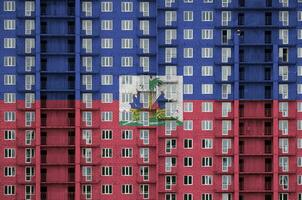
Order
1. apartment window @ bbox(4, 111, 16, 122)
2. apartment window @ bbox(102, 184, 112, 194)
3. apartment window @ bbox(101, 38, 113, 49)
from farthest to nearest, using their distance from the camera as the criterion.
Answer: apartment window @ bbox(101, 38, 113, 49)
apartment window @ bbox(4, 111, 16, 122)
apartment window @ bbox(102, 184, 112, 194)

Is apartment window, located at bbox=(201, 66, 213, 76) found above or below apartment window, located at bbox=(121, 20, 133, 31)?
below

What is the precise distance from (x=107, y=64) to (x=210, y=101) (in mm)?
17687

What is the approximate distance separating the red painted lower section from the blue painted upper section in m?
3.01

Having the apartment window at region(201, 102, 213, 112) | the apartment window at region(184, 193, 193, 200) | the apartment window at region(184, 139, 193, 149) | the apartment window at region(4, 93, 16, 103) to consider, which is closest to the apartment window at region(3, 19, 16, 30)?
the apartment window at region(4, 93, 16, 103)

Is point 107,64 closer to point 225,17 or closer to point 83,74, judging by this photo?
point 83,74

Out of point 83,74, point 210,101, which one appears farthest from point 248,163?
point 83,74

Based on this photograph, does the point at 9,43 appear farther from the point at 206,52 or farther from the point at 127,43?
the point at 206,52

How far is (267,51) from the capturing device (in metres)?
116

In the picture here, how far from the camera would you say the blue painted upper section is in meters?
114

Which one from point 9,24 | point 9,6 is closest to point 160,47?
point 9,24

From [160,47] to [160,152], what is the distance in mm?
16904

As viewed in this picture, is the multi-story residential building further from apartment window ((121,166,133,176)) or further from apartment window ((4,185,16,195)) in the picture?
apartment window ((4,185,16,195))

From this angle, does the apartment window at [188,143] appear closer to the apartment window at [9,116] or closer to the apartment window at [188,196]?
the apartment window at [188,196]

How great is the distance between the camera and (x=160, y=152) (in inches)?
4476
